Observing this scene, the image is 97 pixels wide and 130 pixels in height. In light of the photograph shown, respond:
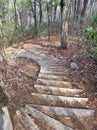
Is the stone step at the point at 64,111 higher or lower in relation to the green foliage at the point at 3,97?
lower

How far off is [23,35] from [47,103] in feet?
40.1

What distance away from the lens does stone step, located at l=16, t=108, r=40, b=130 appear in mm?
4312

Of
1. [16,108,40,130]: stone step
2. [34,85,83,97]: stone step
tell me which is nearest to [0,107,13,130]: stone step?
[16,108,40,130]: stone step

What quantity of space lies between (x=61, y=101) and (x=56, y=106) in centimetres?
29

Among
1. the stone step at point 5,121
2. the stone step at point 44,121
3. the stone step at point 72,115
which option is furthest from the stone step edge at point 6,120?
the stone step at point 72,115

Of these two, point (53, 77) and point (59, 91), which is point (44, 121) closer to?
point (59, 91)

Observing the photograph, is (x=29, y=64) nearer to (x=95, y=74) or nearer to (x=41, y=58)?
(x=41, y=58)

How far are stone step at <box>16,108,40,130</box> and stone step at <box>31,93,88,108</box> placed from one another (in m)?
0.92

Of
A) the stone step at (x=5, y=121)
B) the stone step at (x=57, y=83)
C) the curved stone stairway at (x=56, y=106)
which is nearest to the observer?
the stone step at (x=5, y=121)

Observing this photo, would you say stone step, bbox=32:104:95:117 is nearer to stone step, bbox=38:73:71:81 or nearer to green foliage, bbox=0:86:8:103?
green foliage, bbox=0:86:8:103

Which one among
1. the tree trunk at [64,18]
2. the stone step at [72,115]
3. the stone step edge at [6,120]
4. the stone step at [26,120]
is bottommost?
the stone step at [72,115]

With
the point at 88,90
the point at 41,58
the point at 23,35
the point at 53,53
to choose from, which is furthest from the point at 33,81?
the point at 23,35

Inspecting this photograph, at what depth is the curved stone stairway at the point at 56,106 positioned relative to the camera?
4594 mm

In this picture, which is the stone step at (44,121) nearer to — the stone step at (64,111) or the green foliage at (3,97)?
the stone step at (64,111)
